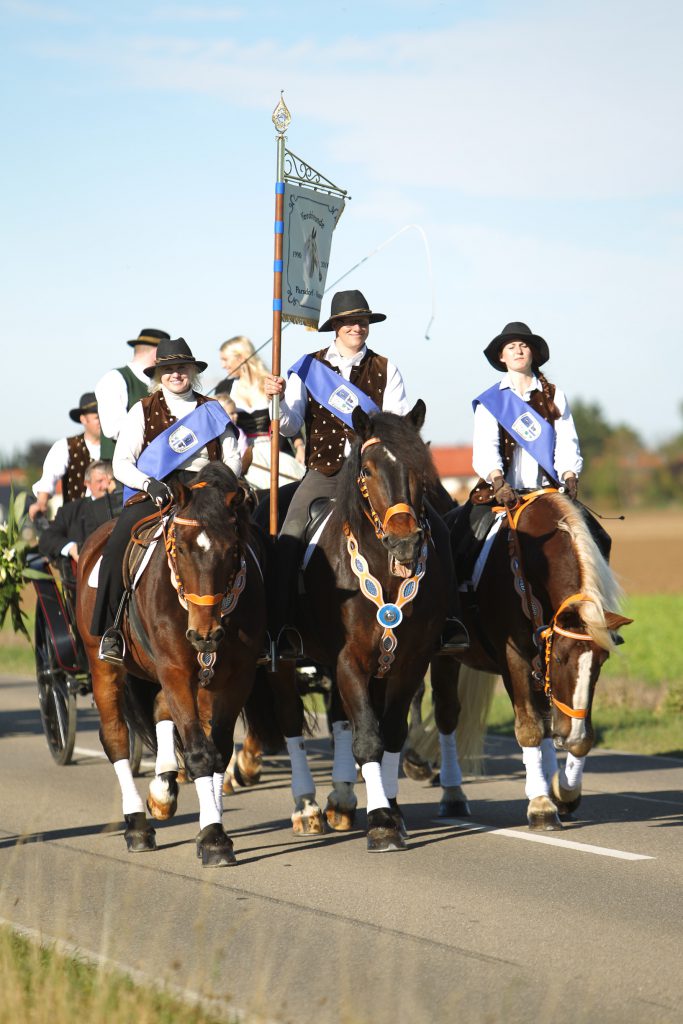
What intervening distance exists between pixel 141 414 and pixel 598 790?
4.37m

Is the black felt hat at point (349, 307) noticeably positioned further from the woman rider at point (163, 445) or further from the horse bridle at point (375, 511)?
the horse bridle at point (375, 511)

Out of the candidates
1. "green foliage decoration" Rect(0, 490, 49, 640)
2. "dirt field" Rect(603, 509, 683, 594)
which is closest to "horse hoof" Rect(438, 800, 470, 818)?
"green foliage decoration" Rect(0, 490, 49, 640)

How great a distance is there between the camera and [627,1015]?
16.3ft

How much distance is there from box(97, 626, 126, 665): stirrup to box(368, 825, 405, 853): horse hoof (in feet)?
5.99

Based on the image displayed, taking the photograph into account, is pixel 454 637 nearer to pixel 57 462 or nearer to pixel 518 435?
pixel 518 435

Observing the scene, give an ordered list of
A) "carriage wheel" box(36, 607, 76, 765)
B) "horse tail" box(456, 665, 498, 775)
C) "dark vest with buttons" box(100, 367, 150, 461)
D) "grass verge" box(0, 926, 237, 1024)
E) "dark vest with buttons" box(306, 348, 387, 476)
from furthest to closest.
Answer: "carriage wheel" box(36, 607, 76, 765), "dark vest with buttons" box(100, 367, 150, 461), "horse tail" box(456, 665, 498, 775), "dark vest with buttons" box(306, 348, 387, 476), "grass verge" box(0, 926, 237, 1024)

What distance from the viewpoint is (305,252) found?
1016 cm

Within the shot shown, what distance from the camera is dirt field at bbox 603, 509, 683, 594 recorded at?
41656 mm

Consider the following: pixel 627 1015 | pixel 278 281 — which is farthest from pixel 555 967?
pixel 278 281

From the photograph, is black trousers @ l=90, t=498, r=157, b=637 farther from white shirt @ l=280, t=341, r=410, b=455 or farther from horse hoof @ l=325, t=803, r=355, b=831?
horse hoof @ l=325, t=803, r=355, b=831

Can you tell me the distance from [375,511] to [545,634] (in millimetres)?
1260

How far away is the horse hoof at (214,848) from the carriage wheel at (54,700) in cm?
388

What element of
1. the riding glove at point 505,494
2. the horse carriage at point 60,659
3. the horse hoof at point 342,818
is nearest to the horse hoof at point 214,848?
the horse hoof at point 342,818

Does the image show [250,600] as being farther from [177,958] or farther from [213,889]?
[177,958]
